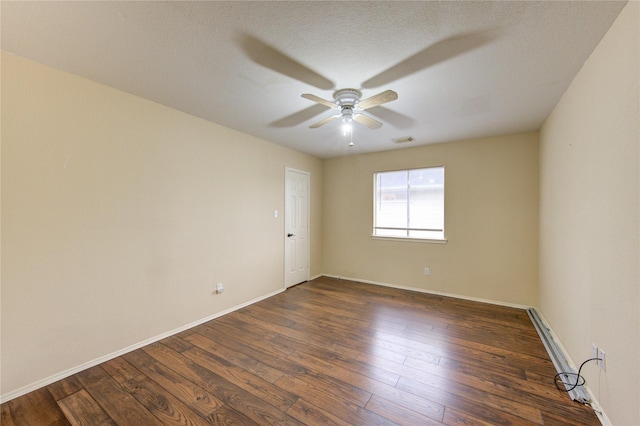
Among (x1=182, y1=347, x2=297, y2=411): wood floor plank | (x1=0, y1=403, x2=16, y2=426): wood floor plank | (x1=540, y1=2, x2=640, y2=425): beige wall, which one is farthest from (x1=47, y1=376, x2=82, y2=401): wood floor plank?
(x1=540, y1=2, x2=640, y2=425): beige wall

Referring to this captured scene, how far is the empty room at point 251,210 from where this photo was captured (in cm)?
157

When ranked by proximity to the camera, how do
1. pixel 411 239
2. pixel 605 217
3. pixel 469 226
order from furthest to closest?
1. pixel 411 239
2. pixel 469 226
3. pixel 605 217

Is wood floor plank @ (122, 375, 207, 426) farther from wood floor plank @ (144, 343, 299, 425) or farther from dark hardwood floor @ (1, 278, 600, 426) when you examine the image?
wood floor plank @ (144, 343, 299, 425)

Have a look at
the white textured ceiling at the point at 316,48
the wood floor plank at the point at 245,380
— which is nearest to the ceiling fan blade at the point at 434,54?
the white textured ceiling at the point at 316,48

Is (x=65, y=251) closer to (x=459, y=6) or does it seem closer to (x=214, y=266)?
(x=214, y=266)

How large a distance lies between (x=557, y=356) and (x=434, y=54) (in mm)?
2887

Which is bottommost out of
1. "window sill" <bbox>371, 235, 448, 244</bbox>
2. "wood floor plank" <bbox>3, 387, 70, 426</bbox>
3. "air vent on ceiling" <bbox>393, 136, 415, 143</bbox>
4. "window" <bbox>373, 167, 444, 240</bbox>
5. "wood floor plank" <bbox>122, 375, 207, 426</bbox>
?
"wood floor plank" <bbox>3, 387, 70, 426</bbox>

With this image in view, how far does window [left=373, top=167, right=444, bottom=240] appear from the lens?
4348 mm

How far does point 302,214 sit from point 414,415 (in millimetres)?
3674

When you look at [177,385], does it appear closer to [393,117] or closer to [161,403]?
[161,403]

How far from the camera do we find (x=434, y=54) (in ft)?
6.09

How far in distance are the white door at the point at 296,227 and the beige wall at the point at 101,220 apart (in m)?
1.12

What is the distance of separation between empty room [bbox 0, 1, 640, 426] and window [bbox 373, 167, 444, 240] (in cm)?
74

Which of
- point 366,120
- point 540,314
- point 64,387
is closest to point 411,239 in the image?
point 540,314
